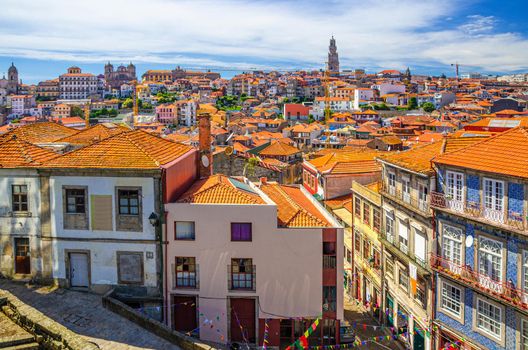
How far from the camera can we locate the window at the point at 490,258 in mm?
18219

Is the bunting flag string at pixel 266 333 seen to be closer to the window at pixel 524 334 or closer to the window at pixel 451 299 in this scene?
the window at pixel 451 299

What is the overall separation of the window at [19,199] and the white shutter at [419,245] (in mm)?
16675

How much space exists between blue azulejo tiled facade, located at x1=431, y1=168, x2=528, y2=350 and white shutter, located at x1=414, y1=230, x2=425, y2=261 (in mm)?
1088

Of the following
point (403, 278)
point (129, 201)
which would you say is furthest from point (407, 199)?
point (129, 201)

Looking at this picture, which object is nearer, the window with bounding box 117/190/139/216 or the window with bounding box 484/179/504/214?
the window with bounding box 484/179/504/214

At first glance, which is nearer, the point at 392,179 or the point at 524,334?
the point at 524,334

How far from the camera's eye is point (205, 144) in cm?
2559

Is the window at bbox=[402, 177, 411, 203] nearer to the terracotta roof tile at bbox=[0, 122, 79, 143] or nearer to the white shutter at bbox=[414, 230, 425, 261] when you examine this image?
the white shutter at bbox=[414, 230, 425, 261]

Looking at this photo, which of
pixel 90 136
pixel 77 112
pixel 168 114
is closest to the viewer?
pixel 90 136

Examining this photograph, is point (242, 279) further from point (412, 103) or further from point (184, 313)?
point (412, 103)

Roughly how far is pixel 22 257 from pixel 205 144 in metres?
9.72

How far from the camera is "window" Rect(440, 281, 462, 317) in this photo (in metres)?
20.5

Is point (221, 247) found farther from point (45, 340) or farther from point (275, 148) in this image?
point (275, 148)

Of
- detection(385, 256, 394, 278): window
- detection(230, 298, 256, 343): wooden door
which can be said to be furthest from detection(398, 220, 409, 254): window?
detection(230, 298, 256, 343): wooden door
